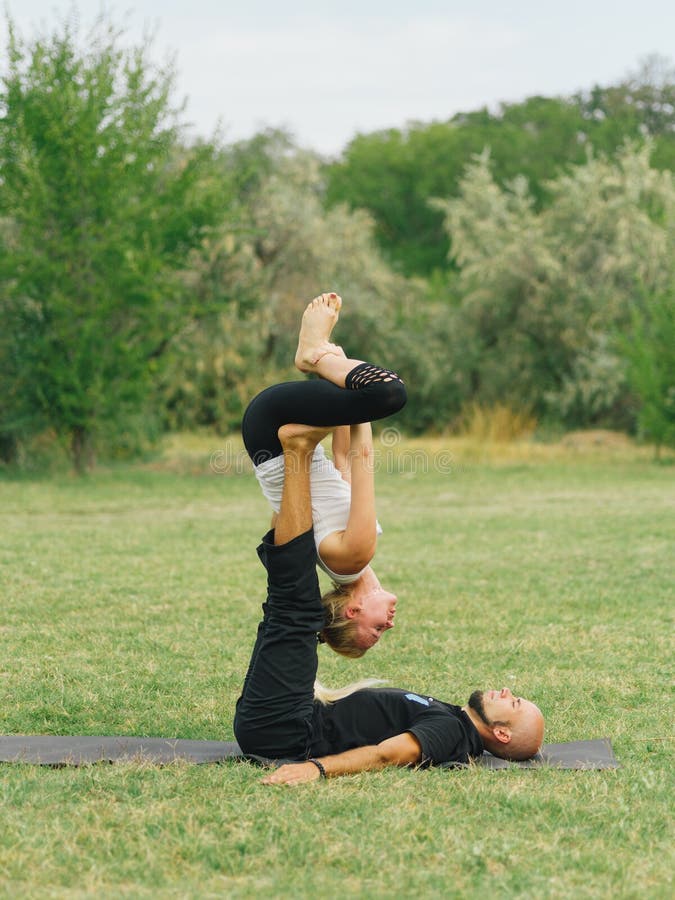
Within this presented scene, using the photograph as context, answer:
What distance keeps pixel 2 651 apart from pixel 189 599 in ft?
5.95

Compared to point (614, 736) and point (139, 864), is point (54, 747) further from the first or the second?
point (614, 736)

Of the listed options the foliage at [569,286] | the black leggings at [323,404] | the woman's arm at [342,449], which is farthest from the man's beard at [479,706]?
→ the foliage at [569,286]

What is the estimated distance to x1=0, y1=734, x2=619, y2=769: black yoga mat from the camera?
4.13 m

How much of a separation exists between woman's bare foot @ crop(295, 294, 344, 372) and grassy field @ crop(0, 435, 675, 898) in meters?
1.66

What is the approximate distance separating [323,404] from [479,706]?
1421 millimetres

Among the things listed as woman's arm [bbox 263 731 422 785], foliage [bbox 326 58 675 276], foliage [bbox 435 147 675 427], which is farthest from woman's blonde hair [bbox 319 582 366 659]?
foliage [bbox 326 58 675 276]

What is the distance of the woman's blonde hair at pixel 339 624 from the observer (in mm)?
4398

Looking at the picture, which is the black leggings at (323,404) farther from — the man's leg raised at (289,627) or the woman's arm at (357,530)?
the woman's arm at (357,530)

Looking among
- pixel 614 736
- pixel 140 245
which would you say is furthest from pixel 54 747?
pixel 140 245

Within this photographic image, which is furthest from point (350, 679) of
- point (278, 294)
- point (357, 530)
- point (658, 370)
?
point (278, 294)

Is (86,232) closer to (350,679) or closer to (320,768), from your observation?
(350,679)

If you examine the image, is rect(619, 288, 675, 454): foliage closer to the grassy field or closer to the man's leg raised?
the grassy field

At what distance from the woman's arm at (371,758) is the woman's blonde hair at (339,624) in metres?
0.46

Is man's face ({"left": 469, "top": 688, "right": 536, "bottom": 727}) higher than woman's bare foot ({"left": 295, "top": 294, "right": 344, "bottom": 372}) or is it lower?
lower
